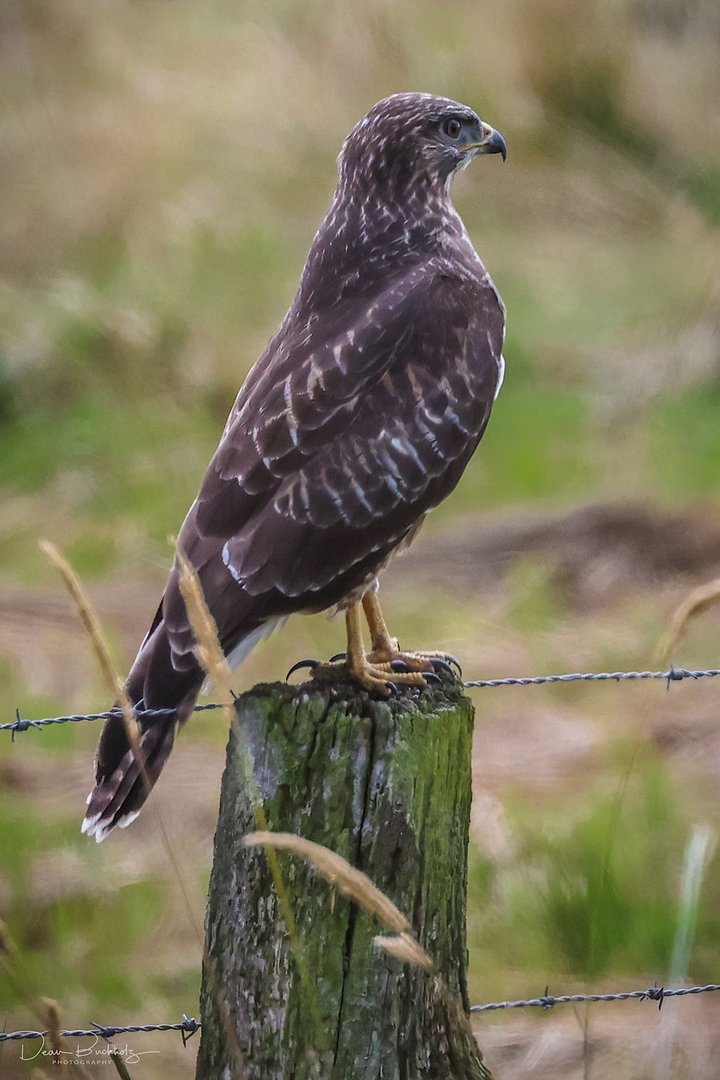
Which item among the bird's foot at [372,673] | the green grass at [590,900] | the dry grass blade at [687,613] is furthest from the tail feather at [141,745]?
the green grass at [590,900]

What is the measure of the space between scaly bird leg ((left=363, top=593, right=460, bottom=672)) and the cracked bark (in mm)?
767

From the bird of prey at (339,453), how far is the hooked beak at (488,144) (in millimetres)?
254

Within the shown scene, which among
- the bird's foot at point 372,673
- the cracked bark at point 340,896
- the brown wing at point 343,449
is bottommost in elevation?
the cracked bark at point 340,896

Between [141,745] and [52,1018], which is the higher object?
[141,745]

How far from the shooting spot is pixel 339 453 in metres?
3.24

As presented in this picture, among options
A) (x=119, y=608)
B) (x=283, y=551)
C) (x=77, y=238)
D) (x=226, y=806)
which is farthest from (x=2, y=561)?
(x=226, y=806)

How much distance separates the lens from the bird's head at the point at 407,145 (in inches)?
147

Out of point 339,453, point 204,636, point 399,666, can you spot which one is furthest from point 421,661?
point 204,636

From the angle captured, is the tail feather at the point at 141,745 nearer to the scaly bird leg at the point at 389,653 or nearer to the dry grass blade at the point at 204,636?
the scaly bird leg at the point at 389,653

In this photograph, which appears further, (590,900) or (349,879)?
(590,900)

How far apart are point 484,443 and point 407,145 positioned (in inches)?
217

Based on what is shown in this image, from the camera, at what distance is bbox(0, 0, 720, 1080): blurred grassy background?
174 inches

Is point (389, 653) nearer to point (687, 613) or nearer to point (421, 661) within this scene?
point (421, 661)

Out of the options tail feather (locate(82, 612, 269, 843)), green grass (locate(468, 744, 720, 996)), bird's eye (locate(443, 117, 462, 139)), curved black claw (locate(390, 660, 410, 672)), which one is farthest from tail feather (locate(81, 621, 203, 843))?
bird's eye (locate(443, 117, 462, 139))
